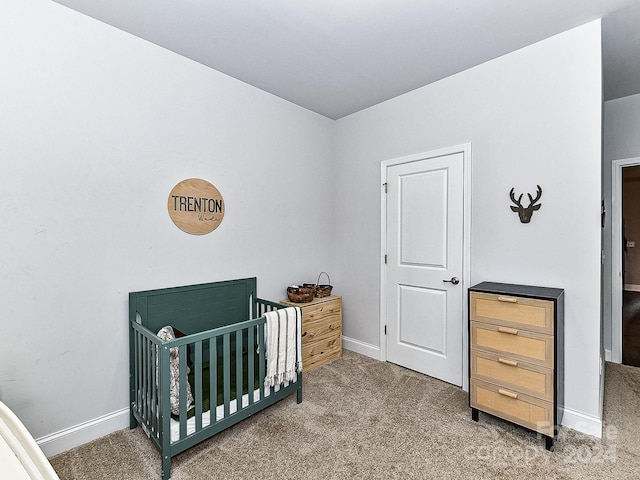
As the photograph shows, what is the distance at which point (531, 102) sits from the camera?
229cm

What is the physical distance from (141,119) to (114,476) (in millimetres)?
2119

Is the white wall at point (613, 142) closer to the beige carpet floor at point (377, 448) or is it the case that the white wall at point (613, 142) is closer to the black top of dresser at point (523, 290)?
the beige carpet floor at point (377, 448)

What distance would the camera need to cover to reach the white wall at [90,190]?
1758mm

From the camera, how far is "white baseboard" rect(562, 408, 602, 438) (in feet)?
6.66

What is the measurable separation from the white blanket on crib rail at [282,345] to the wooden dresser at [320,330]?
0.55 metres

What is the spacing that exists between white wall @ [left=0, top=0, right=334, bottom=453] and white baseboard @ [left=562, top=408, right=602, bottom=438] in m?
2.59

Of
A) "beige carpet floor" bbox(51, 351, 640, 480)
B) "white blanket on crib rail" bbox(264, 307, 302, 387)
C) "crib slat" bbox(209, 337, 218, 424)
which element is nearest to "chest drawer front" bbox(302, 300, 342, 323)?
"white blanket on crib rail" bbox(264, 307, 302, 387)

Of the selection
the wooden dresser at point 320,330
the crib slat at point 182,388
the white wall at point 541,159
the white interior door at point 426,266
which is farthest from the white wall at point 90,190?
the white wall at point 541,159

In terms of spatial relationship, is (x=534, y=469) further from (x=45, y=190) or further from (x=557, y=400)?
(x=45, y=190)

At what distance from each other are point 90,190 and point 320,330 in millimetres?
2137

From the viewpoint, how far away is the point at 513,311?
2014 millimetres

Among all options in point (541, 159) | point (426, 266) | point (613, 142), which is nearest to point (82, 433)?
point (426, 266)

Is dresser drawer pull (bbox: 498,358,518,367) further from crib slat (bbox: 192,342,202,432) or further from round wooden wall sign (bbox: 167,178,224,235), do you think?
round wooden wall sign (bbox: 167,178,224,235)

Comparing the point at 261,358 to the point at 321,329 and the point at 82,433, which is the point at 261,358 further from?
the point at 82,433
